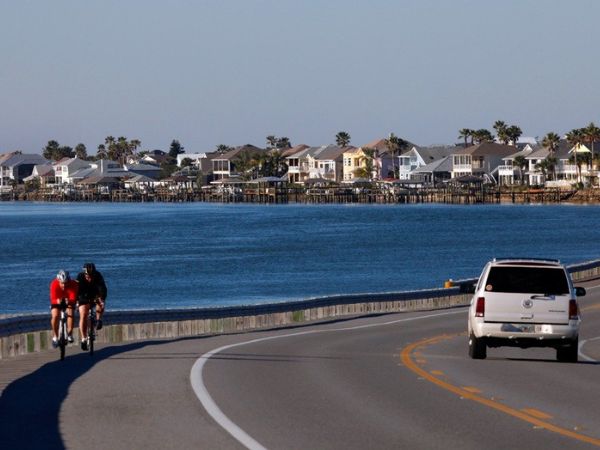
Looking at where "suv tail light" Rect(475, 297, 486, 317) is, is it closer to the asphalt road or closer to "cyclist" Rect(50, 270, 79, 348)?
the asphalt road

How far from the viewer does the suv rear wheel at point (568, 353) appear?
74.2 feet

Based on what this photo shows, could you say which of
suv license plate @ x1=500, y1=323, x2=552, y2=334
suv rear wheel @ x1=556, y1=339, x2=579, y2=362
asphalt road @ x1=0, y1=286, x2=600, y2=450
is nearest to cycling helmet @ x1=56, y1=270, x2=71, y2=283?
asphalt road @ x1=0, y1=286, x2=600, y2=450

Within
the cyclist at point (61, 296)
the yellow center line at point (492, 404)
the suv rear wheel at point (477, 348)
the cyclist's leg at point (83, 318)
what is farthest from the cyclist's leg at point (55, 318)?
the suv rear wheel at point (477, 348)

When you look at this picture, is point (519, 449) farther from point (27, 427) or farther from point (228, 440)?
point (27, 427)

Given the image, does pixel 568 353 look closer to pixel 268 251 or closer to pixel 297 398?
pixel 297 398

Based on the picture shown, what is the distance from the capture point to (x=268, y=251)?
112188 millimetres

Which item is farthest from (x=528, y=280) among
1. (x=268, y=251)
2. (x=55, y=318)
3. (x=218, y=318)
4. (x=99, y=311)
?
(x=268, y=251)

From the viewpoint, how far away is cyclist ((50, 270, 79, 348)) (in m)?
22.0

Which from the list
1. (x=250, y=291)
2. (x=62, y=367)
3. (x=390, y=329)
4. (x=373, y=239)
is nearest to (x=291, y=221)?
(x=373, y=239)

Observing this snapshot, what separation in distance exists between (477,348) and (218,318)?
12.3 m

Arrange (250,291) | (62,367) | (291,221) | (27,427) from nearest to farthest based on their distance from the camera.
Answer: (27,427) < (62,367) < (250,291) < (291,221)

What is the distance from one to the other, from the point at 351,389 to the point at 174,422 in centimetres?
408

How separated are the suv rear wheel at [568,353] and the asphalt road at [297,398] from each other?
28 centimetres

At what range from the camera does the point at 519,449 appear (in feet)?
40.0
